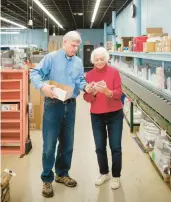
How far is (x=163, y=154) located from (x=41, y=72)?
189 centimetres

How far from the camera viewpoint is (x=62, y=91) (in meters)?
3.03

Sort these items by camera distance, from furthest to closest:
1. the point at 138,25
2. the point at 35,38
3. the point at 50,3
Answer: the point at 35,38 < the point at 50,3 < the point at 138,25

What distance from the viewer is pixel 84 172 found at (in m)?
4.09

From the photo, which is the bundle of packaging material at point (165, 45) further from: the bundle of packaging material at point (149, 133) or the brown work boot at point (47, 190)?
the brown work boot at point (47, 190)

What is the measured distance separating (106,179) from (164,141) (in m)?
0.92

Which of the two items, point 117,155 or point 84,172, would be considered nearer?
point 117,155

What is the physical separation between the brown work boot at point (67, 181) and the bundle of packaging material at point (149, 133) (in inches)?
63.0

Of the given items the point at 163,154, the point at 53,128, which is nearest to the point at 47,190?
the point at 53,128

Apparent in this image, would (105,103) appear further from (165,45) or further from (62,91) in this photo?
(165,45)

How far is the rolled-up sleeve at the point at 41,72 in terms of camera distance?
3158 millimetres

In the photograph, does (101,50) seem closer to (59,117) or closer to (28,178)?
(59,117)

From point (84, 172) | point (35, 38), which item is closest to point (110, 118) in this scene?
point (84, 172)

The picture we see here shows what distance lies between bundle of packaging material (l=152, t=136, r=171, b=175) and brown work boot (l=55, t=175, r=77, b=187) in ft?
3.72

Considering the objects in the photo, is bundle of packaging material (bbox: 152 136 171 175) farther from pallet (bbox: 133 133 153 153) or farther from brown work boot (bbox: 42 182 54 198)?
brown work boot (bbox: 42 182 54 198)
